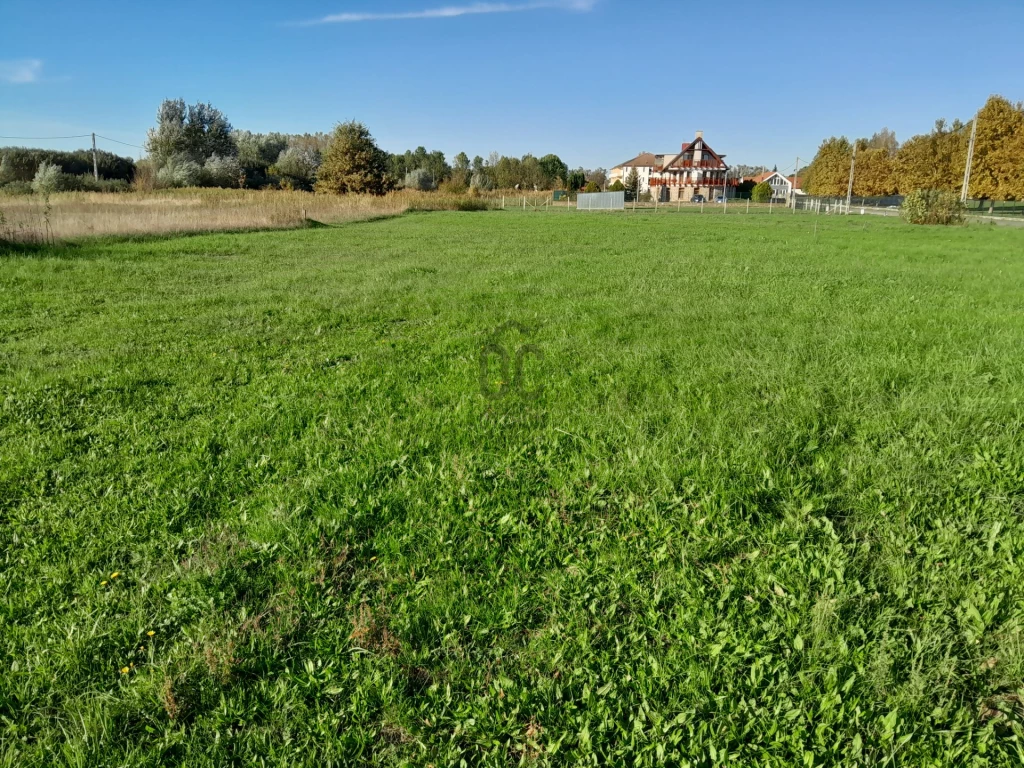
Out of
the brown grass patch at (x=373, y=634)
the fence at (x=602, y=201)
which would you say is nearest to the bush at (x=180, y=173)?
the fence at (x=602, y=201)

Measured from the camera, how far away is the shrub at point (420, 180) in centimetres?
7499

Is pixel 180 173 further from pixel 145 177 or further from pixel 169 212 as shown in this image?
pixel 169 212

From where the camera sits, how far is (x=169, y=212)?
2427 cm

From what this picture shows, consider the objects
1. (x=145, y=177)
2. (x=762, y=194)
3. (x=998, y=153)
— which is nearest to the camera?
(x=998, y=153)

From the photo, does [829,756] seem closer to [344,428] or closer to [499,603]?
[499,603]

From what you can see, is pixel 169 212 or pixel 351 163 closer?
pixel 169 212

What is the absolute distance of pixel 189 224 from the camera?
22.5 meters

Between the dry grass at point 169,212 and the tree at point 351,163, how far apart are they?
7383mm

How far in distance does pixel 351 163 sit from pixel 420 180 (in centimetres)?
2578

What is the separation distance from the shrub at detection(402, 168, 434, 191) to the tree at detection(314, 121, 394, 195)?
2186 centimetres

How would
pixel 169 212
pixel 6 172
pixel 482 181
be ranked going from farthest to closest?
pixel 482 181
pixel 6 172
pixel 169 212

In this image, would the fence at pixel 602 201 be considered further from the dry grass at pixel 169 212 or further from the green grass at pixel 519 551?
the green grass at pixel 519 551

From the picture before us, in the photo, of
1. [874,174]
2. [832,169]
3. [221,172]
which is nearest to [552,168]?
[832,169]

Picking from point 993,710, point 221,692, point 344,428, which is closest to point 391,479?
point 344,428
